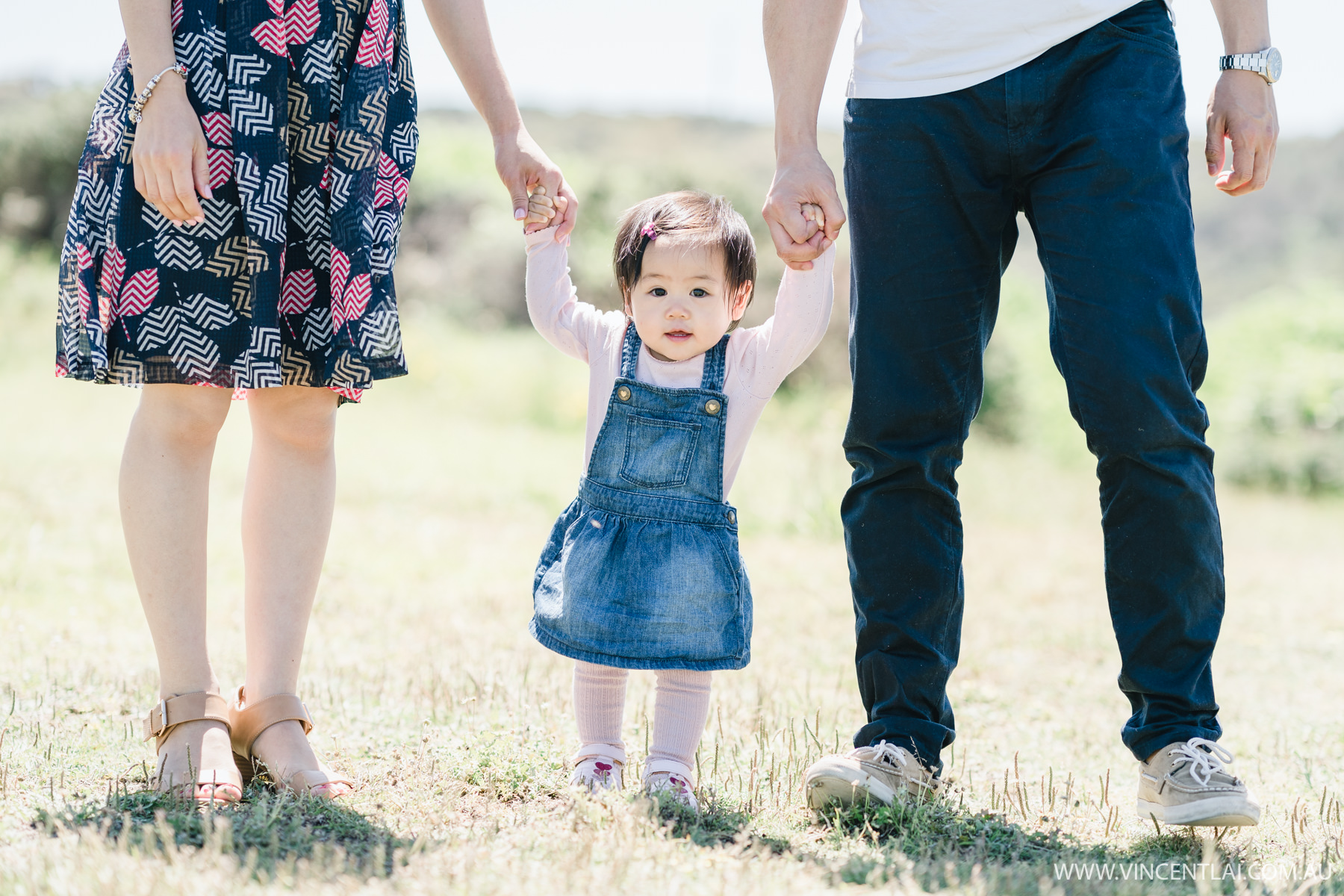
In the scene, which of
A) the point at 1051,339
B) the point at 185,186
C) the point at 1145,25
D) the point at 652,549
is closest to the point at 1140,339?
the point at 1051,339

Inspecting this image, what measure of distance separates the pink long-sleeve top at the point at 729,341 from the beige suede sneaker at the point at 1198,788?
3.14 ft

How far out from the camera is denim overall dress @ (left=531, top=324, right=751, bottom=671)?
2.24 metres

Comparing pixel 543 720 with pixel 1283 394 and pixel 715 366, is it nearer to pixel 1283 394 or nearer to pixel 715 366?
pixel 715 366

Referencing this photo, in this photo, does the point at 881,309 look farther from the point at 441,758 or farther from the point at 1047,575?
the point at 1047,575

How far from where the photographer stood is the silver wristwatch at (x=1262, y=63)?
7.14 ft

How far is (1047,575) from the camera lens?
20.6 feet

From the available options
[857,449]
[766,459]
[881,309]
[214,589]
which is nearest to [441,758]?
[857,449]

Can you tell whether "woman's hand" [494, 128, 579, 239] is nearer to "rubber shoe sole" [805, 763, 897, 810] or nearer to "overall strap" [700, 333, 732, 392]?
"overall strap" [700, 333, 732, 392]

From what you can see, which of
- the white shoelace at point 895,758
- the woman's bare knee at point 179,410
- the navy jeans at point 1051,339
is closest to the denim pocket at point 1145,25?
the navy jeans at point 1051,339

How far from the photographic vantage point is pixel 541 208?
7.99 feet

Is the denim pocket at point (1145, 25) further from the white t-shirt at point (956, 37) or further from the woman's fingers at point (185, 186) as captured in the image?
the woman's fingers at point (185, 186)

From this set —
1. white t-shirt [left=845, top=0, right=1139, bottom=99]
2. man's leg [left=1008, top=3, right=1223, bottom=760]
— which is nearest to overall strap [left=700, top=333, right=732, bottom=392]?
white t-shirt [left=845, top=0, right=1139, bottom=99]

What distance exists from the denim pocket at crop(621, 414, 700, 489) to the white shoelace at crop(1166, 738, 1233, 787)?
1036mm

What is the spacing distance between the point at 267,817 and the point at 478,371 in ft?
35.2
